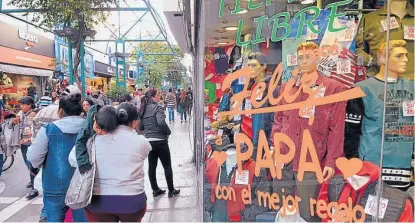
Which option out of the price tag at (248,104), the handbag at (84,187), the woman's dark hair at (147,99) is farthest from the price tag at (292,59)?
the woman's dark hair at (147,99)

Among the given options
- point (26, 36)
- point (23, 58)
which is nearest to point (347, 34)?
point (23, 58)

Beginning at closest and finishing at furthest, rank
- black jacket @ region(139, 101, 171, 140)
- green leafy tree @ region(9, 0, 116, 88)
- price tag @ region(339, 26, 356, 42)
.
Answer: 1. price tag @ region(339, 26, 356, 42)
2. black jacket @ region(139, 101, 171, 140)
3. green leafy tree @ region(9, 0, 116, 88)

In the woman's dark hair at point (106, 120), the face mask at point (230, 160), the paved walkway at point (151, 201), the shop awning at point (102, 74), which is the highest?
the shop awning at point (102, 74)

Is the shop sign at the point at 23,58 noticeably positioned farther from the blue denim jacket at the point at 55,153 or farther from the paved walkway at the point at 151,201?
the blue denim jacket at the point at 55,153

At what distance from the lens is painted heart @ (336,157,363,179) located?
2398 mm

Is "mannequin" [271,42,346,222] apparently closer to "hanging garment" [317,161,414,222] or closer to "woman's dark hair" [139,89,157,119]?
"hanging garment" [317,161,414,222]

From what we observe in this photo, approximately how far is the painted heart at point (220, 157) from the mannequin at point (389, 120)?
2.71 ft

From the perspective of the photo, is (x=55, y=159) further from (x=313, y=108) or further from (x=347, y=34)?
(x=347, y=34)

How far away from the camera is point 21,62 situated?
15711 mm

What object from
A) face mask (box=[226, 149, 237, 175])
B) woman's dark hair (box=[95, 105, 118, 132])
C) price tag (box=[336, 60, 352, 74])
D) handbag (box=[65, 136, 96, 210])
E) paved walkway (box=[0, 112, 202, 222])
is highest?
price tag (box=[336, 60, 352, 74])

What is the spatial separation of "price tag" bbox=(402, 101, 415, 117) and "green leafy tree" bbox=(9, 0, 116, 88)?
6.87m

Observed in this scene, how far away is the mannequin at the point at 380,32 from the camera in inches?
87.3

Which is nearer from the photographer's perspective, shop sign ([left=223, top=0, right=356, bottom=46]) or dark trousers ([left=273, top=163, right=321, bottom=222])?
shop sign ([left=223, top=0, right=356, bottom=46])

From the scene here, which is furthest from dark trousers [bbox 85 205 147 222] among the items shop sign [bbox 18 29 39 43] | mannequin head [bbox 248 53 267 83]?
shop sign [bbox 18 29 39 43]
